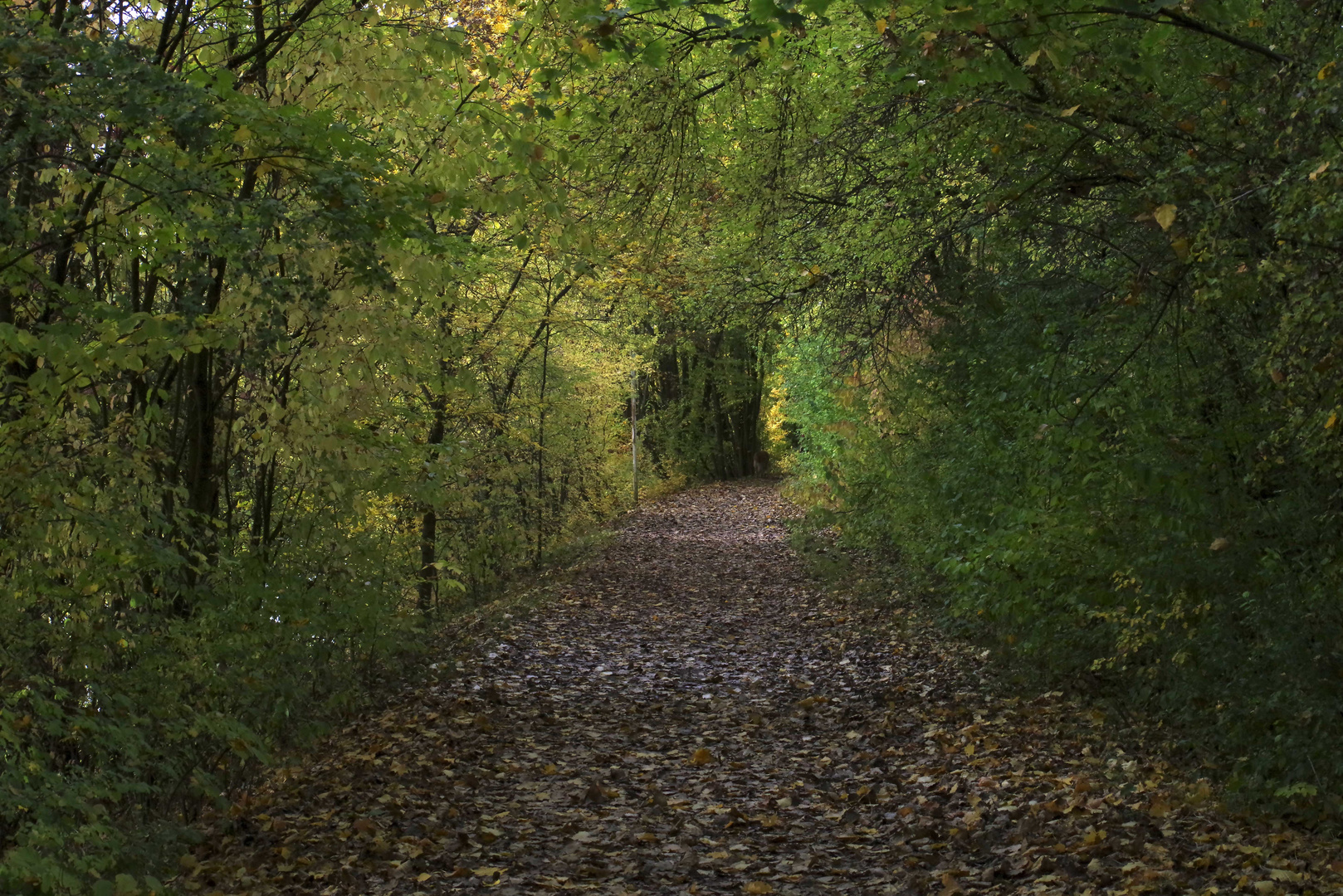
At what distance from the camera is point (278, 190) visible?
8773 millimetres

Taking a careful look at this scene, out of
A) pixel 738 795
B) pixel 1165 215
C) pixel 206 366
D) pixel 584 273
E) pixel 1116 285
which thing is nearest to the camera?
pixel 1165 215

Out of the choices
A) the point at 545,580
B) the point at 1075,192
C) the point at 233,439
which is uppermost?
the point at 1075,192

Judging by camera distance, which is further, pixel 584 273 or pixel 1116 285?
pixel 584 273

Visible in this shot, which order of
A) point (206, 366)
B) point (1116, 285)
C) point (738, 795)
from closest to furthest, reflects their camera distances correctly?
point (1116, 285)
point (738, 795)
point (206, 366)

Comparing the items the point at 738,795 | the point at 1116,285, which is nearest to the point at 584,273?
the point at 1116,285

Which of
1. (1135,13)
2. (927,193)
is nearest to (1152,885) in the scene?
(1135,13)

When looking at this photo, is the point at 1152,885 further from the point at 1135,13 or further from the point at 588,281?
the point at 588,281

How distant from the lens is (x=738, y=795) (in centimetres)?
731

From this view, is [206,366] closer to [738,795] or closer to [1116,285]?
[738,795]

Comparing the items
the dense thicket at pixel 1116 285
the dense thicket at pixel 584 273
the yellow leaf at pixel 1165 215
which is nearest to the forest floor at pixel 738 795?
the dense thicket at pixel 584 273

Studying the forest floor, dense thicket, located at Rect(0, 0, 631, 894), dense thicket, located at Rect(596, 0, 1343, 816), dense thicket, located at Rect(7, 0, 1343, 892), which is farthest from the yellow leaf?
dense thicket, located at Rect(0, 0, 631, 894)

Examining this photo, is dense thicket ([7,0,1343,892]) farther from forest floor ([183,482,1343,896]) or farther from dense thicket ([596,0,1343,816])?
forest floor ([183,482,1343,896])

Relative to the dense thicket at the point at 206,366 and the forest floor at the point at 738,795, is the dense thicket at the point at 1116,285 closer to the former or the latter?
the forest floor at the point at 738,795

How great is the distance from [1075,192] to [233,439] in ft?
22.5
